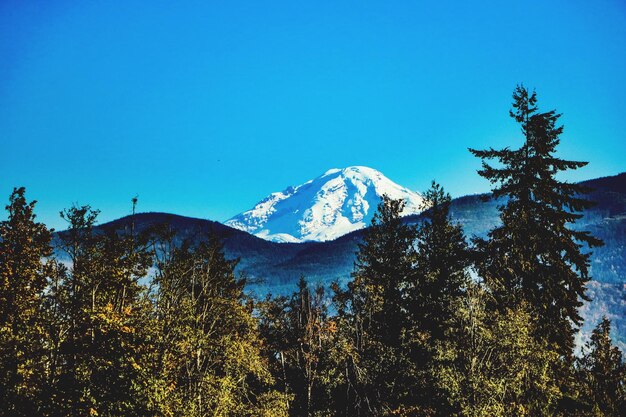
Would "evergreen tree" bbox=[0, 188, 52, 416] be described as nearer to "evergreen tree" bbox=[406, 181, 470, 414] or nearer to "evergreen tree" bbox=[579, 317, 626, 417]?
"evergreen tree" bbox=[406, 181, 470, 414]

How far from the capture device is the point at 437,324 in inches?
1045

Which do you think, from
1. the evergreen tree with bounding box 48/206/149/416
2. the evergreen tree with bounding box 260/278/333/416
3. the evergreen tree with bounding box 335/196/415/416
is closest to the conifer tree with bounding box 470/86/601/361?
the evergreen tree with bounding box 335/196/415/416

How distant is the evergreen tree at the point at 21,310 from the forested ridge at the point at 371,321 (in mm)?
44

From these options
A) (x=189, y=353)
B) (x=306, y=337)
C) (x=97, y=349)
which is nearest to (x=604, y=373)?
(x=306, y=337)

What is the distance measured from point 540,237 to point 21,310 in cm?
2313

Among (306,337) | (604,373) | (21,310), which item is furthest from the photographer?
(604,373)

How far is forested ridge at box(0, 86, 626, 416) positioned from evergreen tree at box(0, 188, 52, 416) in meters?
0.04

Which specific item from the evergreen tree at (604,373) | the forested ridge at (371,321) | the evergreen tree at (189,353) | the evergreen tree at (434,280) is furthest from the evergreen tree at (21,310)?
the evergreen tree at (604,373)

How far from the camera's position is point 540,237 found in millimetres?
20766

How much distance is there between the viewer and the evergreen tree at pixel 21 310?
555 inches

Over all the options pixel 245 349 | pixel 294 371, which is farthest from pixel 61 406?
pixel 294 371

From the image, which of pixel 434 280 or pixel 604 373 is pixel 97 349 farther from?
pixel 604 373

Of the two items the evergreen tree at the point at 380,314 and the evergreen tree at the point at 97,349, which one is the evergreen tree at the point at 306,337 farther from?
the evergreen tree at the point at 97,349

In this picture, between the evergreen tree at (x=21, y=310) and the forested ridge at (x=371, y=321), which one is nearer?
the evergreen tree at (x=21, y=310)
